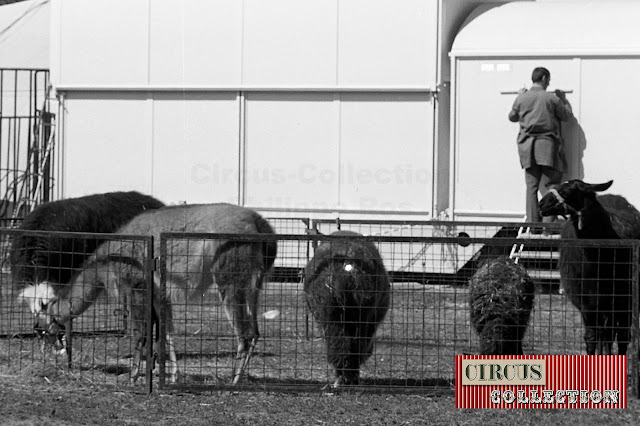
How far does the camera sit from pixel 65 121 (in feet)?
51.0

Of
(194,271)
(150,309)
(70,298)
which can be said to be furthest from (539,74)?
(150,309)

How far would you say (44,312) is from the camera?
31.1 feet

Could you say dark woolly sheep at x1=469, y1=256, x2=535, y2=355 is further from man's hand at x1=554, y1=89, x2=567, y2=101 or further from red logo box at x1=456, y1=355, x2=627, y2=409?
man's hand at x1=554, y1=89, x2=567, y2=101

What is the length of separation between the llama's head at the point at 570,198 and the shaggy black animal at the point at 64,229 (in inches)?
135

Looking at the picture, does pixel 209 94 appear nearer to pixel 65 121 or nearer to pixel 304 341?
pixel 65 121

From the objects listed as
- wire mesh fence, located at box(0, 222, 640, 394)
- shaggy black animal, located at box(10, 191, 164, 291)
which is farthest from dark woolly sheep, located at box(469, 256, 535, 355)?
shaggy black animal, located at box(10, 191, 164, 291)

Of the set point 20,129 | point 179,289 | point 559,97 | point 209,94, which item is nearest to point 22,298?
point 179,289

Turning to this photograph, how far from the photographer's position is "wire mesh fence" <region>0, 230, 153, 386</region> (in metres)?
8.74

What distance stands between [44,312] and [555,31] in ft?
24.2

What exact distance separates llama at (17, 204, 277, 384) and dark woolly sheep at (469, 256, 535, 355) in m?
1.51

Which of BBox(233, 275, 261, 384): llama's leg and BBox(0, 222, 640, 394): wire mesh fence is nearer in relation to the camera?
BBox(0, 222, 640, 394): wire mesh fence

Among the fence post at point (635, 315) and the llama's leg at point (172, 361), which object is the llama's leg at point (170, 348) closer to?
the llama's leg at point (172, 361)

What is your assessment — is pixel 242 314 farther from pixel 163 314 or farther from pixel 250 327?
pixel 163 314

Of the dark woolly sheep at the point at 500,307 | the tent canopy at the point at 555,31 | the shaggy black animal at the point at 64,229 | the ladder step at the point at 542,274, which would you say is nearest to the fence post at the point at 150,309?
the shaggy black animal at the point at 64,229
